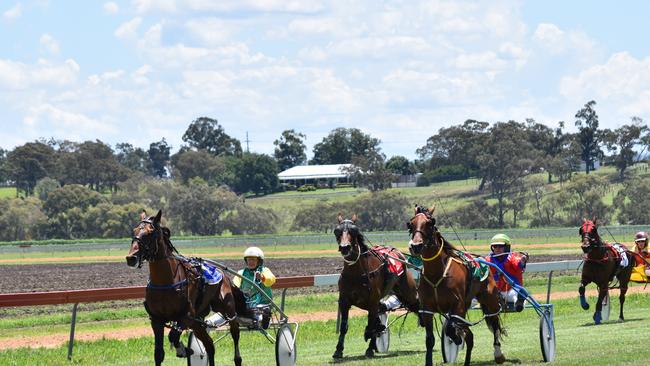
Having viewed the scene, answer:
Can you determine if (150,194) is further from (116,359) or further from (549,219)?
(116,359)

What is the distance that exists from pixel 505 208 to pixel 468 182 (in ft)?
125

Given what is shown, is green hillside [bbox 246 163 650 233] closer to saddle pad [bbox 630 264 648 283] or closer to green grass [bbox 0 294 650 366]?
saddle pad [bbox 630 264 648 283]

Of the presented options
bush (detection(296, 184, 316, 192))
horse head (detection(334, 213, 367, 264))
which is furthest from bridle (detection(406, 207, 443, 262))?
bush (detection(296, 184, 316, 192))

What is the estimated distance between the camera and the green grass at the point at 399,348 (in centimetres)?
1556

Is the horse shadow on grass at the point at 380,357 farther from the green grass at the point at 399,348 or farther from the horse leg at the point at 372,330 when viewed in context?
the horse leg at the point at 372,330

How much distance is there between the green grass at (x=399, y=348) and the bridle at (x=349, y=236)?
1469mm

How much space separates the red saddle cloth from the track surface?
2021 cm

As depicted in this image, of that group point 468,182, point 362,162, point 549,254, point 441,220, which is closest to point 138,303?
point 549,254

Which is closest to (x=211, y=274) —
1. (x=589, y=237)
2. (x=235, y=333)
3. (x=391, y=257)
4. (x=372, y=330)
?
(x=235, y=333)

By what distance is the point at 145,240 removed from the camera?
12.9m

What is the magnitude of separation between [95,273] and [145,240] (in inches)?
1314

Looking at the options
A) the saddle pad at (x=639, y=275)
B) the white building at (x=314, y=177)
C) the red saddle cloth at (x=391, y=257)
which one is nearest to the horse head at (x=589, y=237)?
the saddle pad at (x=639, y=275)

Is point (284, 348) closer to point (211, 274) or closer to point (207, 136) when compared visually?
point (211, 274)

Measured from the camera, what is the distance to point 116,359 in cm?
1719
